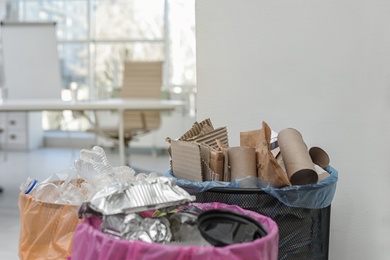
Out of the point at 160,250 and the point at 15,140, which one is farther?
the point at 15,140

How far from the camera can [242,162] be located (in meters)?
1.14

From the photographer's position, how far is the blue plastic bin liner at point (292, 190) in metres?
1.02

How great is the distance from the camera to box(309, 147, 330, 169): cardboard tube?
1.27 meters

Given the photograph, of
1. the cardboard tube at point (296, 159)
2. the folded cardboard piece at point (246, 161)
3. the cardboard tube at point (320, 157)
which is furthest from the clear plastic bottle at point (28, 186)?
the cardboard tube at point (320, 157)

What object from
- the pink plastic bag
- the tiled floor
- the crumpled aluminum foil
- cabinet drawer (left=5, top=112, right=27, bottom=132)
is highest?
the crumpled aluminum foil

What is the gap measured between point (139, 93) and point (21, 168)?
1.37 m

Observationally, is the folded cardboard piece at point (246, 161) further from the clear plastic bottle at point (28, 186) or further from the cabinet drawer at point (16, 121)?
the cabinet drawer at point (16, 121)

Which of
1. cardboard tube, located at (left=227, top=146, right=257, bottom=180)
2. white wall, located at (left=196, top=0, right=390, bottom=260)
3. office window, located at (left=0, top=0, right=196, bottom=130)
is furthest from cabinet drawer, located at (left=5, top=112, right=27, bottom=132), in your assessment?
cardboard tube, located at (left=227, top=146, right=257, bottom=180)

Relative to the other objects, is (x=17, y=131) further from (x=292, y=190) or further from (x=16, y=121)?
(x=292, y=190)

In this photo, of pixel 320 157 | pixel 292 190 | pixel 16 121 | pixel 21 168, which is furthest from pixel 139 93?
pixel 292 190

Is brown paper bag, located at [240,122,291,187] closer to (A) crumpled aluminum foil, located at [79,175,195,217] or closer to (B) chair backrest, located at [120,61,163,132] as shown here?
(A) crumpled aluminum foil, located at [79,175,195,217]

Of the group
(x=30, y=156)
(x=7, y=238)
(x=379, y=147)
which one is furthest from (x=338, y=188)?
(x=30, y=156)

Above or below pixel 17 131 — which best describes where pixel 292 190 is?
above

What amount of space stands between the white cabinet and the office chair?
182cm
